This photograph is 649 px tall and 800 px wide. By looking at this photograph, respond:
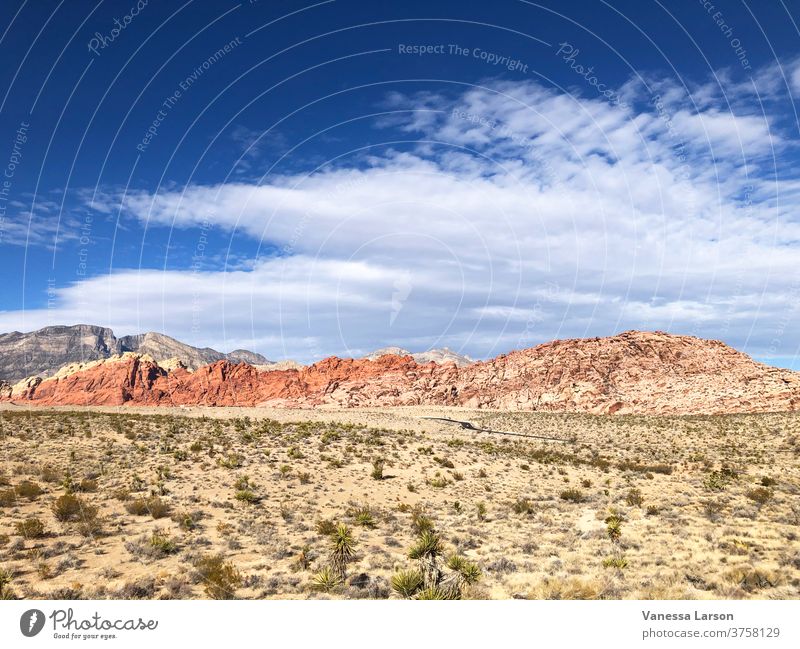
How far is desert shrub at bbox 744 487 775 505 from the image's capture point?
808 inches

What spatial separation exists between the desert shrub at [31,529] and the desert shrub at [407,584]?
11.8 m

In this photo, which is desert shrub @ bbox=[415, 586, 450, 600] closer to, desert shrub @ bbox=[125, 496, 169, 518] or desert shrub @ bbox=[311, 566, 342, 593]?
desert shrub @ bbox=[311, 566, 342, 593]

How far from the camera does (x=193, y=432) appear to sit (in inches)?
1457

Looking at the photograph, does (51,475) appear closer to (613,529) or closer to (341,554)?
(341,554)

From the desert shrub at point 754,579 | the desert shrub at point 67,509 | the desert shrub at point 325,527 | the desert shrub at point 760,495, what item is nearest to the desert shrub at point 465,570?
the desert shrub at point 325,527

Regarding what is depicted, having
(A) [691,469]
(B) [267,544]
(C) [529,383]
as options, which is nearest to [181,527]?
(B) [267,544]

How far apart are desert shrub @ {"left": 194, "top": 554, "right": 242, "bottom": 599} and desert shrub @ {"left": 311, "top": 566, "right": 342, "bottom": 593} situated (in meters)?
1.94

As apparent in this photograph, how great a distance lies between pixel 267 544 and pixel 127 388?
475 feet

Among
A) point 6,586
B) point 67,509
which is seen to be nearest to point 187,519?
point 67,509

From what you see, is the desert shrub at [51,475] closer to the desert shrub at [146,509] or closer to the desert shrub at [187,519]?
the desert shrub at [146,509]

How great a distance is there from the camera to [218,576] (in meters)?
11.5

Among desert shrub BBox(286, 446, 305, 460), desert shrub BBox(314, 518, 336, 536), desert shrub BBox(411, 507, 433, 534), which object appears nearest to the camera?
desert shrub BBox(314, 518, 336, 536)

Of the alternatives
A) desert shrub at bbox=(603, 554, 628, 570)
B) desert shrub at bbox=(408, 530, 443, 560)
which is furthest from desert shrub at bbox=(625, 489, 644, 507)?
desert shrub at bbox=(408, 530, 443, 560)

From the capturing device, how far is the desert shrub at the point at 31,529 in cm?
1418
